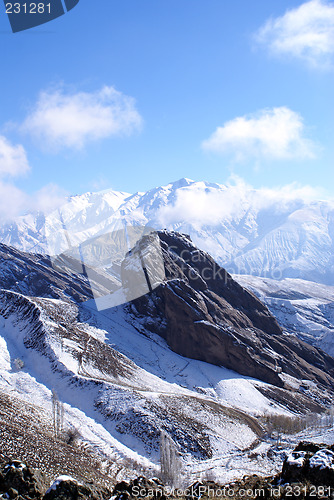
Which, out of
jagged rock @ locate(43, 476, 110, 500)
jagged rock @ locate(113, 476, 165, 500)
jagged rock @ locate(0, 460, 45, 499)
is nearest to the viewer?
jagged rock @ locate(43, 476, 110, 500)

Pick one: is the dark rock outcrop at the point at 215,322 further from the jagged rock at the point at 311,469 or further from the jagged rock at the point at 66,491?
the jagged rock at the point at 66,491

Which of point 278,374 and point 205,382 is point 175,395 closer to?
point 205,382

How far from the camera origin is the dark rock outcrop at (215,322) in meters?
105

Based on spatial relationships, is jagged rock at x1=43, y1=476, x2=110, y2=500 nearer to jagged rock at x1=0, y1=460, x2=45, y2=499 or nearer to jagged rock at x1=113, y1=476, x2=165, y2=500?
jagged rock at x1=113, y1=476, x2=165, y2=500

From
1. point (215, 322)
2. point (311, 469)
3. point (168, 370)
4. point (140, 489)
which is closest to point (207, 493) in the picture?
point (140, 489)

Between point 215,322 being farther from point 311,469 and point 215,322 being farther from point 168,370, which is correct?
point 311,469

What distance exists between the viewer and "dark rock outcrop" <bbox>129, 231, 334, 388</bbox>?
105000mm

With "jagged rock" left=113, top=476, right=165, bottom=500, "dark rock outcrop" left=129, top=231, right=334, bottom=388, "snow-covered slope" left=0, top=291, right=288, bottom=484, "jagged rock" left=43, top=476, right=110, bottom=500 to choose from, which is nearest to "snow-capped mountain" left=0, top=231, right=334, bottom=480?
"snow-covered slope" left=0, top=291, right=288, bottom=484

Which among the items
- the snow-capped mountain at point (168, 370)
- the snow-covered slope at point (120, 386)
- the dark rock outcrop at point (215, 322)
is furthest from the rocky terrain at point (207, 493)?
the dark rock outcrop at point (215, 322)

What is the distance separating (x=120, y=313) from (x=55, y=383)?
4584 cm

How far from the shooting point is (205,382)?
9181 centimetres

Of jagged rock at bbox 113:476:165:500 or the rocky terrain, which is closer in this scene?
the rocky terrain

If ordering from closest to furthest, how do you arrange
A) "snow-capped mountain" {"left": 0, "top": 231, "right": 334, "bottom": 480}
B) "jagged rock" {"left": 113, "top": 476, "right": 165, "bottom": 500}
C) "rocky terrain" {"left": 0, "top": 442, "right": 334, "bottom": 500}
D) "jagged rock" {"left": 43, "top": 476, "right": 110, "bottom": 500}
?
"rocky terrain" {"left": 0, "top": 442, "right": 334, "bottom": 500}
"jagged rock" {"left": 43, "top": 476, "right": 110, "bottom": 500}
"jagged rock" {"left": 113, "top": 476, "right": 165, "bottom": 500}
"snow-capped mountain" {"left": 0, "top": 231, "right": 334, "bottom": 480}

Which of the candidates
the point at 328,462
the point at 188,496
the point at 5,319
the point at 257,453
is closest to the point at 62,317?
the point at 5,319
